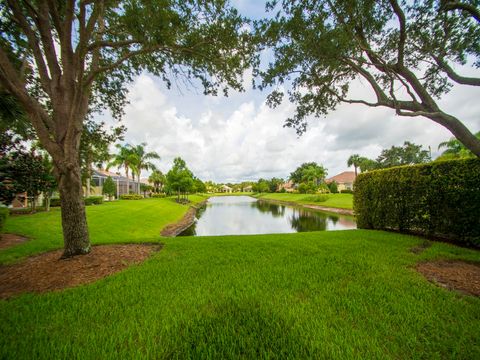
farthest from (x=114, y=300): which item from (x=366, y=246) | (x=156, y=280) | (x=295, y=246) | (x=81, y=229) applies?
(x=366, y=246)

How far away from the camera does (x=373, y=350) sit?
1736mm

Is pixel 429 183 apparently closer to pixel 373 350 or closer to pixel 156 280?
pixel 373 350

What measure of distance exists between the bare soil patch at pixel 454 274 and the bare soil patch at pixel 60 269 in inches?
243

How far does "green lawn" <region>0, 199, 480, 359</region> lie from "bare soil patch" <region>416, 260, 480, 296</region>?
27cm

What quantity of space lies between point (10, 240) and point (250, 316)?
1029 centimetres

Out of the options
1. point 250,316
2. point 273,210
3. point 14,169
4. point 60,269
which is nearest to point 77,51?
point 14,169

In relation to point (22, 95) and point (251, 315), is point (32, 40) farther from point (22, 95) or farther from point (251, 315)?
point (251, 315)

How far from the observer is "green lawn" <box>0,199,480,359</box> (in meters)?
1.79

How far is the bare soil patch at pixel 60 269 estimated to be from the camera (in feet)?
10.8

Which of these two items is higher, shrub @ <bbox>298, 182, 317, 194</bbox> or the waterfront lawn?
shrub @ <bbox>298, 182, 317, 194</bbox>

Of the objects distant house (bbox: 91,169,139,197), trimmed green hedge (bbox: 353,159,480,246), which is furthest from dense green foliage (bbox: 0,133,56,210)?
distant house (bbox: 91,169,139,197)

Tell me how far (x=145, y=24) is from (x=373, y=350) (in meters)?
6.33

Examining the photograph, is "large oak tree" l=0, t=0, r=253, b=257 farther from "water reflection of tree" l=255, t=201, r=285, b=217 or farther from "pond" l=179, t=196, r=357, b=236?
"water reflection of tree" l=255, t=201, r=285, b=217

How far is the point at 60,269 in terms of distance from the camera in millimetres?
3846
